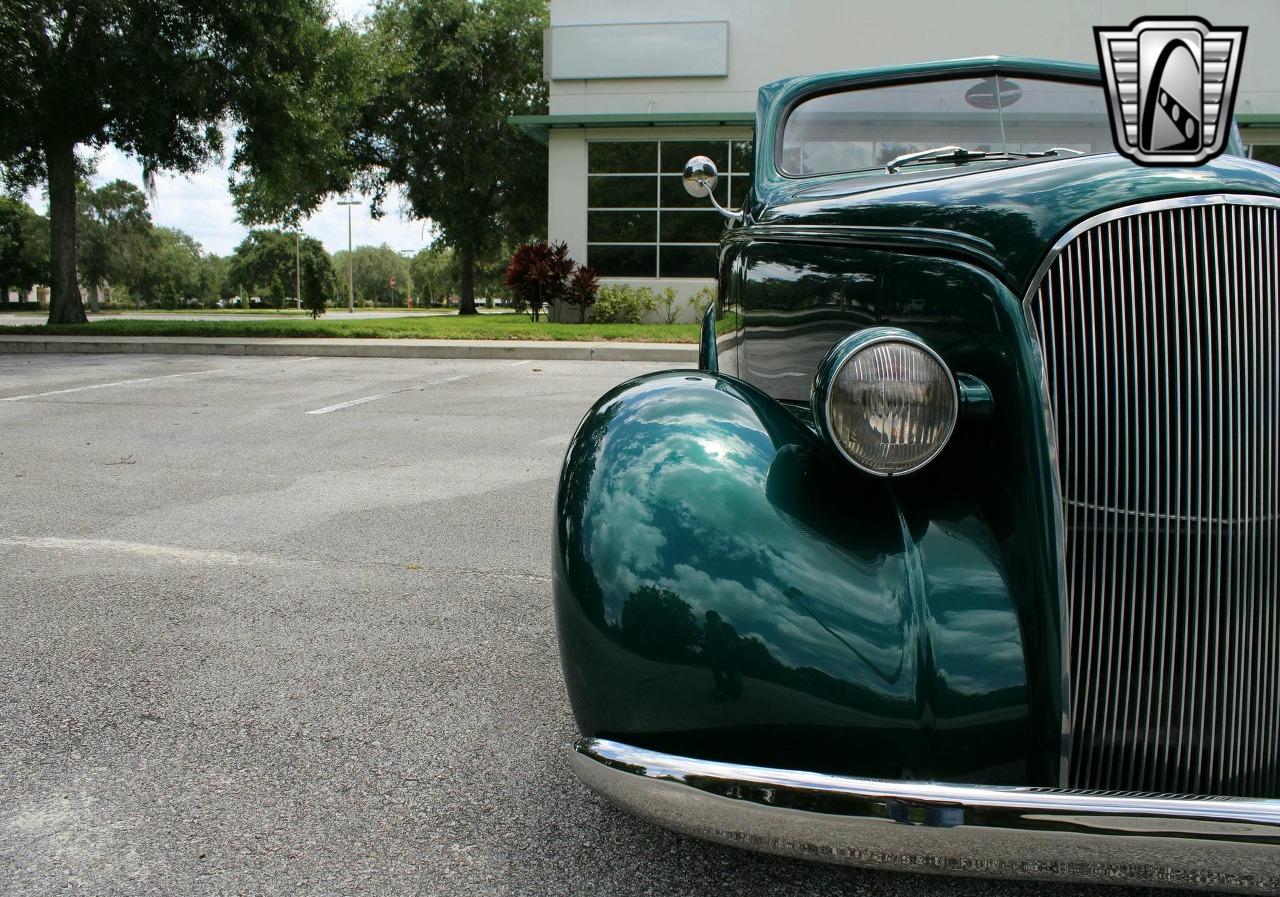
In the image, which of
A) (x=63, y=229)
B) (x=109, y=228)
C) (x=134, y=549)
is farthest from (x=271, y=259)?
(x=134, y=549)

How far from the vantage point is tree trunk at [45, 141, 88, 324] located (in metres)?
17.7

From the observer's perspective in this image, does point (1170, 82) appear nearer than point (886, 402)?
Yes

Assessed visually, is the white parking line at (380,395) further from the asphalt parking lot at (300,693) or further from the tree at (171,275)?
the tree at (171,275)

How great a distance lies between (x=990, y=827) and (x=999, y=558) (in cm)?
50

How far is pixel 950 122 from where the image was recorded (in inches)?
129

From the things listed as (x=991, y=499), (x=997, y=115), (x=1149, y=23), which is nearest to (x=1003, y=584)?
(x=991, y=499)

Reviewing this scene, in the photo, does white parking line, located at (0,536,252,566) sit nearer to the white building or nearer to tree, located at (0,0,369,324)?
tree, located at (0,0,369,324)

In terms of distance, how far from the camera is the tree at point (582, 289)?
20578 mm

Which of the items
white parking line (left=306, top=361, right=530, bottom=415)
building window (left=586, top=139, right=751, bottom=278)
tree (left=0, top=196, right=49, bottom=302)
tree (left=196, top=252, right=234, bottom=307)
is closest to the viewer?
white parking line (left=306, top=361, right=530, bottom=415)

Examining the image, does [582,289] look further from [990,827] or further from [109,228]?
[109,228]

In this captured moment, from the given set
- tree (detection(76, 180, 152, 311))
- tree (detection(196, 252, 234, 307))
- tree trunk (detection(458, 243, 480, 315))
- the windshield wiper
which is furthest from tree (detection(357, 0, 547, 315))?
tree (detection(196, 252, 234, 307))

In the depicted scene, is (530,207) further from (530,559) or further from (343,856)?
(343,856)

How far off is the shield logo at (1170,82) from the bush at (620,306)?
19.4m

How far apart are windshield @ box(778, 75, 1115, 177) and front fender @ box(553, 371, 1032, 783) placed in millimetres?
1801
